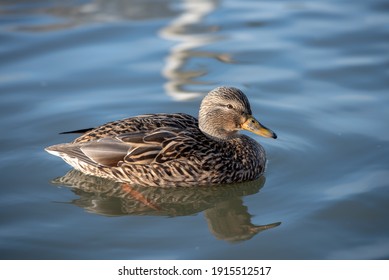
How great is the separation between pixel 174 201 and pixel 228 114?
1175 millimetres

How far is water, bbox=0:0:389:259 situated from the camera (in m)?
7.14

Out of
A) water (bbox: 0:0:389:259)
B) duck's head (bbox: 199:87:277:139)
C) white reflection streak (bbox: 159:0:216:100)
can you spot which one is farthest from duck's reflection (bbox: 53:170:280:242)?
white reflection streak (bbox: 159:0:216:100)

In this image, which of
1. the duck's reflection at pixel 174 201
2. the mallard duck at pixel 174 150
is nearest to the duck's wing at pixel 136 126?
the mallard duck at pixel 174 150

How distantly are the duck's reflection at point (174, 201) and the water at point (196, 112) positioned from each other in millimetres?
21

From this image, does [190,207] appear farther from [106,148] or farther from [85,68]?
[85,68]

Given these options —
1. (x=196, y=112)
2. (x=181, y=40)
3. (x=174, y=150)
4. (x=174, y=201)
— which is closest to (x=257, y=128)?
(x=174, y=150)

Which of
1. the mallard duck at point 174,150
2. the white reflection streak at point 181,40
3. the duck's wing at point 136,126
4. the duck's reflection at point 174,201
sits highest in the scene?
the white reflection streak at point 181,40

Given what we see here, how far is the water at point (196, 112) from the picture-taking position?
7.14 m

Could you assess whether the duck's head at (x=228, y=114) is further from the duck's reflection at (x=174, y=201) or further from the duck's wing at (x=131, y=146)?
the duck's reflection at (x=174, y=201)

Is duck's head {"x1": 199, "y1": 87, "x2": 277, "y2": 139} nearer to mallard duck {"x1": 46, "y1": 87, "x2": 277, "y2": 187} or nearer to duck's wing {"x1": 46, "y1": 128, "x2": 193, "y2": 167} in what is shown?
mallard duck {"x1": 46, "y1": 87, "x2": 277, "y2": 187}

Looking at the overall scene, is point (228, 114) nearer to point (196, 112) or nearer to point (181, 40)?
point (196, 112)

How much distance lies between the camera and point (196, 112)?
9992 mm

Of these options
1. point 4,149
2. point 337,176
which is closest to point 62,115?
point 4,149

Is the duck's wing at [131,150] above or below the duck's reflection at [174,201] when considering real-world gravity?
above
